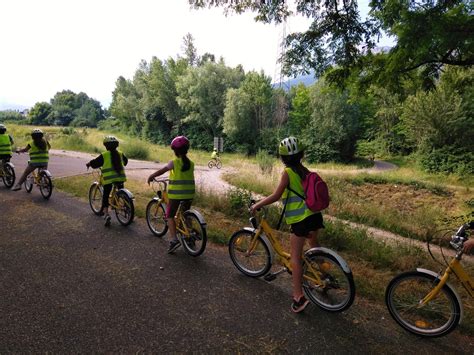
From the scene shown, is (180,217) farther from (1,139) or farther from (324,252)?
(1,139)

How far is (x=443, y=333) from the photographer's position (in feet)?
9.88

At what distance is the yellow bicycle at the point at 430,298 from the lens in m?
2.94

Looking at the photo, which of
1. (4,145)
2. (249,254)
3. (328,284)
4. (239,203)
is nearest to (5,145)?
(4,145)

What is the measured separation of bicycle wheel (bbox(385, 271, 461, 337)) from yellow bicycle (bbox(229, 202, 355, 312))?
1.66 ft

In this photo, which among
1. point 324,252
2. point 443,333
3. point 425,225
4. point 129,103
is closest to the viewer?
point 443,333

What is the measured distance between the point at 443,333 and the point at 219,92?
4360 centimetres

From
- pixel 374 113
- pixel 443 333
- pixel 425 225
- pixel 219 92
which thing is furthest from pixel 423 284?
pixel 374 113

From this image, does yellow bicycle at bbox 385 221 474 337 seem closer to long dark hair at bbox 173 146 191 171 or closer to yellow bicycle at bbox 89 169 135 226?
long dark hair at bbox 173 146 191 171

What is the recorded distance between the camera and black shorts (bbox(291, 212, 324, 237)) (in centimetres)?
331

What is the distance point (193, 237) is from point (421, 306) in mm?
3092

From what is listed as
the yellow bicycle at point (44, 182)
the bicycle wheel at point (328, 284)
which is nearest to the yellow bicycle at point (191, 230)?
the bicycle wheel at point (328, 284)

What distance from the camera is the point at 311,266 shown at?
138 inches

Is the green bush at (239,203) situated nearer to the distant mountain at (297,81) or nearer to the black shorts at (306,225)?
the distant mountain at (297,81)

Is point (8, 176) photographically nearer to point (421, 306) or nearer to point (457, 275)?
point (421, 306)
